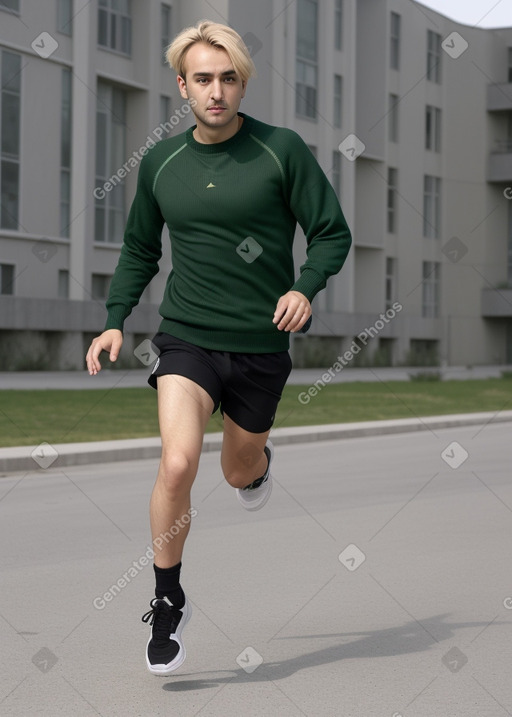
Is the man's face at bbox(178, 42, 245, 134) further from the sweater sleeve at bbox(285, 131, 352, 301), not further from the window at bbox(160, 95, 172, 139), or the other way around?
the window at bbox(160, 95, 172, 139)

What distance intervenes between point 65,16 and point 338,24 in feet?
51.1

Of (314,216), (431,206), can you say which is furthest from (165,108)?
(314,216)

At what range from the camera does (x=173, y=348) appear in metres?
4.81

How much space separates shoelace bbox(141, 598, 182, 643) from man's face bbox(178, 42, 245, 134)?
1.77 m

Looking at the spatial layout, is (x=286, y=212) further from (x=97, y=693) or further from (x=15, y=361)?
(x=15, y=361)

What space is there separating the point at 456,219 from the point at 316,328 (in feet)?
53.9

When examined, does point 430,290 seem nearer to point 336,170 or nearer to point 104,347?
point 336,170

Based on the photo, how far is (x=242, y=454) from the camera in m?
5.16

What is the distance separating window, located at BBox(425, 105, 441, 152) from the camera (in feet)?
192

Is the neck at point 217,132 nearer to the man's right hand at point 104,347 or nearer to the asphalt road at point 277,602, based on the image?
the man's right hand at point 104,347

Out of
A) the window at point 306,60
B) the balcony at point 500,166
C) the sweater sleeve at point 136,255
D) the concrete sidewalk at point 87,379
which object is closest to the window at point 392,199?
the balcony at point 500,166

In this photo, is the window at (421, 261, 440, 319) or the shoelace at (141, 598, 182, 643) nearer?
the shoelace at (141, 598, 182, 643)

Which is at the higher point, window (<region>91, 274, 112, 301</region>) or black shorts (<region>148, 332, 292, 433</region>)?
black shorts (<region>148, 332, 292, 433</region>)

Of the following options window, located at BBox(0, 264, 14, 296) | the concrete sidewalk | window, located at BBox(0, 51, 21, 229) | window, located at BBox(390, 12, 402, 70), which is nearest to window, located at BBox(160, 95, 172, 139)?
Result: window, located at BBox(0, 51, 21, 229)
